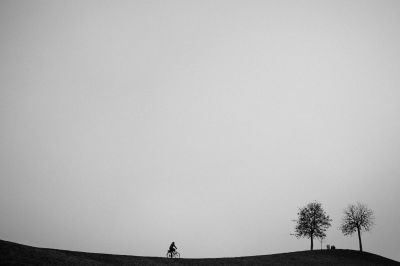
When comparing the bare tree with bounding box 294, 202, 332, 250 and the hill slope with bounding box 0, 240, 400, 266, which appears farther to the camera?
the bare tree with bounding box 294, 202, 332, 250

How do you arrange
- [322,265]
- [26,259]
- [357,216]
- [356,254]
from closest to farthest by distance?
[26,259] → [322,265] → [356,254] → [357,216]

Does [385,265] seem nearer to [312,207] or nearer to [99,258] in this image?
[312,207]

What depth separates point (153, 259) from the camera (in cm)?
3969

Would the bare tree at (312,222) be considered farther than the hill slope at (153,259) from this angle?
Yes

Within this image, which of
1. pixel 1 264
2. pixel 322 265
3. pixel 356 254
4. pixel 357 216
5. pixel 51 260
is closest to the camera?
pixel 1 264

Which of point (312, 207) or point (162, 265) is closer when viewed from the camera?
point (162, 265)

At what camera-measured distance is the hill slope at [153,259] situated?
25.6 metres

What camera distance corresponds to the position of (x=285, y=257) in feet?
178

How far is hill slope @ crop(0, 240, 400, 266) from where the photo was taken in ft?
84.1

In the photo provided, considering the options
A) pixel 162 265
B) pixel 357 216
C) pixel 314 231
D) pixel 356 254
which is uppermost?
pixel 357 216

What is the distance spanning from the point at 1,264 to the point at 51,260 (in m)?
5.35

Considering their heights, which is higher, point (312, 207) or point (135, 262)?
point (312, 207)

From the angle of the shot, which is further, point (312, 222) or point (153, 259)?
point (312, 222)

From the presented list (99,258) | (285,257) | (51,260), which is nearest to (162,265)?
(99,258)
